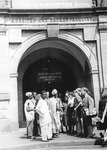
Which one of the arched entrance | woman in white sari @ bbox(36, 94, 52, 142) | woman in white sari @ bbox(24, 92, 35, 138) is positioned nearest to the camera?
woman in white sari @ bbox(36, 94, 52, 142)

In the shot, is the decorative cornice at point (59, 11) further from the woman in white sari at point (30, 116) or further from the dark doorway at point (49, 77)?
the dark doorway at point (49, 77)

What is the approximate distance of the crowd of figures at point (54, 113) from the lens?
28.6 feet

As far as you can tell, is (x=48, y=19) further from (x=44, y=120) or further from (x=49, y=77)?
(x=44, y=120)

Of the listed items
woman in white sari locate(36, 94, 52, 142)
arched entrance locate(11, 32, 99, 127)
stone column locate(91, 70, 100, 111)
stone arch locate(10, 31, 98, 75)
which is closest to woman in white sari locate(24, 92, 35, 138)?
woman in white sari locate(36, 94, 52, 142)

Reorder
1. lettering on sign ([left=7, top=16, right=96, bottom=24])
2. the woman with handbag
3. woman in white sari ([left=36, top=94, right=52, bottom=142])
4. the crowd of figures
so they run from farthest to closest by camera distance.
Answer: lettering on sign ([left=7, top=16, right=96, bottom=24]) → the woman with handbag → the crowd of figures → woman in white sari ([left=36, top=94, right=52, bottom=142])

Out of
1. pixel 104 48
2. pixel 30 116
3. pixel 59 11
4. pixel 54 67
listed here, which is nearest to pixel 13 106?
pixel 30 116

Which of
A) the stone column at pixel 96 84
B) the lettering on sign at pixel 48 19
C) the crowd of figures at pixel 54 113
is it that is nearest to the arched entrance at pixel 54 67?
the lettering on sign at pixel 48 19

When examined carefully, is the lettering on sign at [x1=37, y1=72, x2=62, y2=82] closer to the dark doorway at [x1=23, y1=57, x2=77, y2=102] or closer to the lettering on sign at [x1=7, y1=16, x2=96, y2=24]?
the dark doorway at [x1=23, y1=57, x2=77, y2=102]

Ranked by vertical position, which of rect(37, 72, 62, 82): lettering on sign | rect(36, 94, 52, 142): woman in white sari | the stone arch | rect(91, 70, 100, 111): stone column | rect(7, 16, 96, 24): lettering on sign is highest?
rect(7, 16, 96, 24): lettering on sign

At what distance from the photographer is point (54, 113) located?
9609mm

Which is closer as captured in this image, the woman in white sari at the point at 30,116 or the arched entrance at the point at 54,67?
the woman in white sari at the point at 30,116

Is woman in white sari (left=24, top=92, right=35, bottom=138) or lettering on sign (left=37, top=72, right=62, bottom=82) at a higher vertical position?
lettering on sign (left=37, top=72, right=62, bottom=82)

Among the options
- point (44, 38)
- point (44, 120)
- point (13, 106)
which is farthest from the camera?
point (44, 38)

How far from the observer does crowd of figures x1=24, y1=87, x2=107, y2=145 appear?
8.72m
